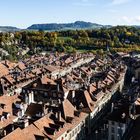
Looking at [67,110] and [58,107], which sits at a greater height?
[58,107]

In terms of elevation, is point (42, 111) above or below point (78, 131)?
above

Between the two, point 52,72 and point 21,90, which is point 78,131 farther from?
point 52,72

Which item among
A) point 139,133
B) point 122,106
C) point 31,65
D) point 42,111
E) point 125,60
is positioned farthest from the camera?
point 125,60

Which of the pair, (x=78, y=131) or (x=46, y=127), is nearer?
(x=46, y=127)

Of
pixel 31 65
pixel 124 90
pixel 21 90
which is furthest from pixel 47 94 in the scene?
pixel 31 65

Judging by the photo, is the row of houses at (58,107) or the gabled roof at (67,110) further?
the gabled roof at (67,110)

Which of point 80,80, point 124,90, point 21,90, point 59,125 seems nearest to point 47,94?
point 21,90

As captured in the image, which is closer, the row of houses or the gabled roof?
the row of houses

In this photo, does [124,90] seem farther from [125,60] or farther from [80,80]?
[125,60]

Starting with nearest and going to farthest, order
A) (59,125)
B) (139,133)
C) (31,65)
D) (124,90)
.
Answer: (139,133)
(59,125)
(124,90)
(31,65)
